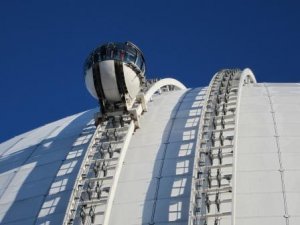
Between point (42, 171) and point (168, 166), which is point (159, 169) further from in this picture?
point (42, 171)

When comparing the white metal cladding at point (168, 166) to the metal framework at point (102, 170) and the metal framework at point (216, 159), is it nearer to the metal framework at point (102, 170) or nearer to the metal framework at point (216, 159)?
the metal framework at point (216, 159)

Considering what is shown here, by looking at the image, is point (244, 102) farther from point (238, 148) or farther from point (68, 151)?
point (68, 151)

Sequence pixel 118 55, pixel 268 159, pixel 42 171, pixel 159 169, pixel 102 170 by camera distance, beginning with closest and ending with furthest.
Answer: pixel 268 159
pixel 102 170
pixel 159 169
pixel 42 171
pixel 118 55

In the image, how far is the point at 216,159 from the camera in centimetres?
3083

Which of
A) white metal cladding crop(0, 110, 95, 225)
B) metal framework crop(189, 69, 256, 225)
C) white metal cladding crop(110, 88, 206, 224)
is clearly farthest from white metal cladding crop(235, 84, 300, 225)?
white metal cladding crop(0, 110, 95, 225)

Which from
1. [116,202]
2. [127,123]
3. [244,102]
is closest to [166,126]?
[127,123]

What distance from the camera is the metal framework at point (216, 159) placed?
2781cm

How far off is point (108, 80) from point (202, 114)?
16.1 ft

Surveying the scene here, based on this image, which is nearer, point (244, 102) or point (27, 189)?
point (27, 189)

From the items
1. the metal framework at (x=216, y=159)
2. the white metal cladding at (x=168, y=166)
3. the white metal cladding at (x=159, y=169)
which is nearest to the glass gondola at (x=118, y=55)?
the white metal cladding at (x=159, y=169)

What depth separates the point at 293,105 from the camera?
3772 centimetres

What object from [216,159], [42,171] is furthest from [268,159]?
[42,171]

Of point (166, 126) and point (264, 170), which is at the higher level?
point (166, 126)

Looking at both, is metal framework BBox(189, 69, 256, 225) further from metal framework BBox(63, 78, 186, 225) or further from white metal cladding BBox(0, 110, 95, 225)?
white metal cladding BBox(0, 110, 95, 225)
